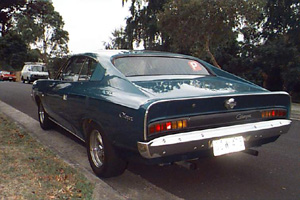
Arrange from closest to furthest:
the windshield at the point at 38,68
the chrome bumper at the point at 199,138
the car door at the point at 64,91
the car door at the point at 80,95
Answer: the chrome bumper at the point at 199,138 → the car door at the point at 80,95 → the car door at the point at 64,91 → the windshield at the point at 38,68

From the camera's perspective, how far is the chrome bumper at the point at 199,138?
8.68ft

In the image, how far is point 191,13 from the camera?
1499cm

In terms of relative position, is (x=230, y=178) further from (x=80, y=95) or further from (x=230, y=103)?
(x=80, y=95)

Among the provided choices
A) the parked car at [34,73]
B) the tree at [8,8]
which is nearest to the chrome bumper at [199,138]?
the tree at [8,8]

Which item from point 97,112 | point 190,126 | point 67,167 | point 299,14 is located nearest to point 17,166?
point 67,167

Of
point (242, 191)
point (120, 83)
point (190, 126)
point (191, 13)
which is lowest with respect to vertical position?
point (242, 191)

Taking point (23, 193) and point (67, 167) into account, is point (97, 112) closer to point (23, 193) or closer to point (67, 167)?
point (67, 167)

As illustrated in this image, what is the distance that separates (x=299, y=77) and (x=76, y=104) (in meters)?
13.7

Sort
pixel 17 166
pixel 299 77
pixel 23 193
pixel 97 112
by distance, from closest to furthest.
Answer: pixel 23 193 < pixel 97 112 < pixel 17 166 < pixel 299 77

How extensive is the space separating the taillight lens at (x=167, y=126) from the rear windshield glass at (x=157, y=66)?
1084mm

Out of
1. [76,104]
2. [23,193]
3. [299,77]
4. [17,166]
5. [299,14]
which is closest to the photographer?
[23,193]

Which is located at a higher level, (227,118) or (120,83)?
(120,83)

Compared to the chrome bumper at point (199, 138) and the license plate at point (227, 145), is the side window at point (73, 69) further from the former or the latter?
the license plate at point (227, 145)

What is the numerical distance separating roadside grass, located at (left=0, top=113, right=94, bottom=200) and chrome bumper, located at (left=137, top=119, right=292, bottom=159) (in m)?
0.78
